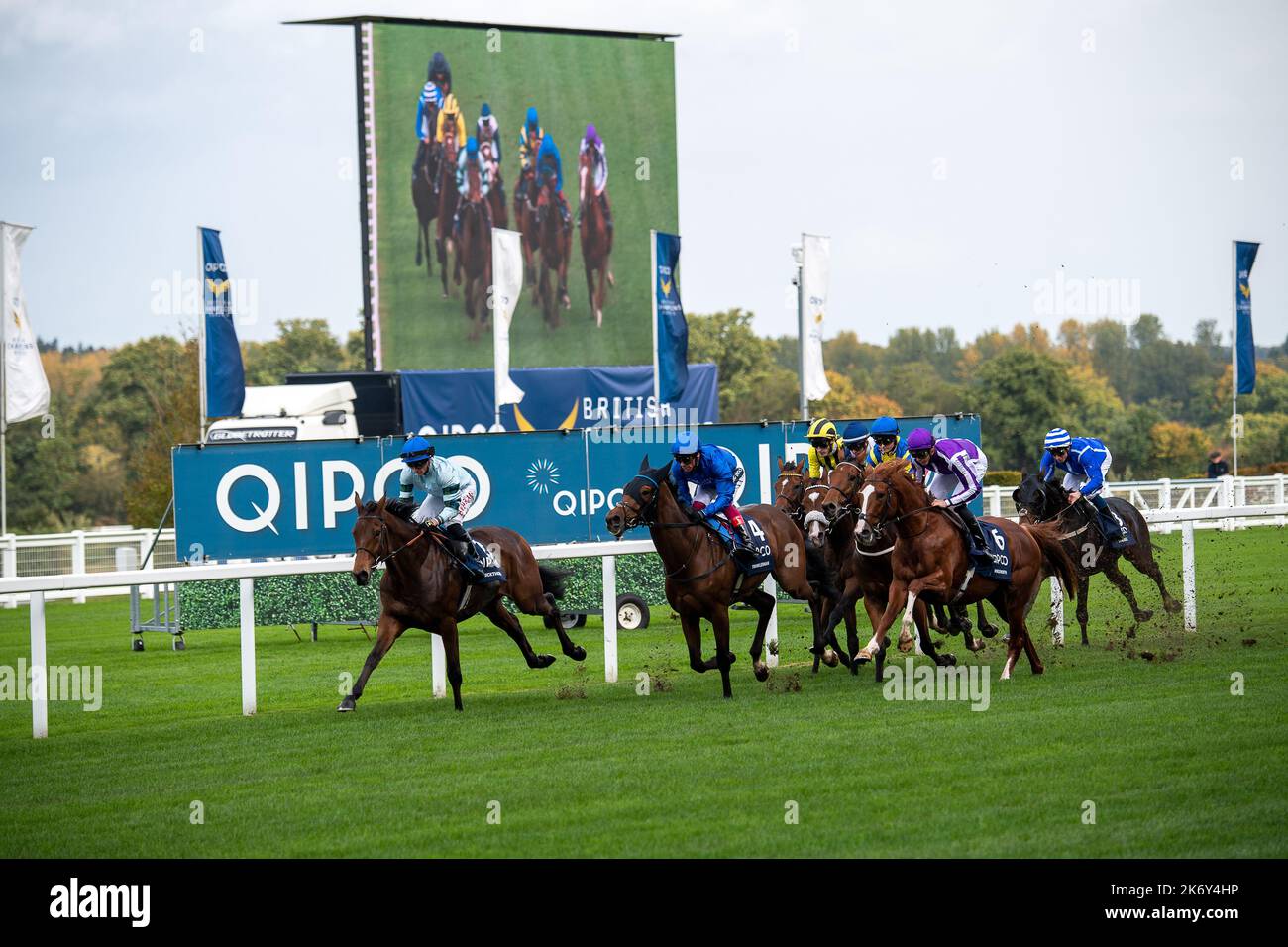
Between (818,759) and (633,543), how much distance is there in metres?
4.59

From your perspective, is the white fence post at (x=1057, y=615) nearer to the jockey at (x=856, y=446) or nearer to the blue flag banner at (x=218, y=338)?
the jockey at (x=856, y=446)

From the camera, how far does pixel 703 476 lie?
36.6 ft

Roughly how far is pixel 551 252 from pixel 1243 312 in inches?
529

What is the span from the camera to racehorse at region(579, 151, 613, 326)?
33719 millimetres

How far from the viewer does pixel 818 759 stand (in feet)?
26.6

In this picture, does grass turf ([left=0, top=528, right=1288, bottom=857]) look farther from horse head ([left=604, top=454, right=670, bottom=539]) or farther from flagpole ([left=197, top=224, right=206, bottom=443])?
flagpole ([left=197, top=224, right=206, bottom=443])

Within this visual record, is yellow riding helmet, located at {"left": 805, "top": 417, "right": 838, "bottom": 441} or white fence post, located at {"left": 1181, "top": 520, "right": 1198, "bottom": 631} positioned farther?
white fence post, located at {"left": 1181, "top": 520, "right": 1198, "bottom": 631}

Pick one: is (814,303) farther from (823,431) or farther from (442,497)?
(442,497)

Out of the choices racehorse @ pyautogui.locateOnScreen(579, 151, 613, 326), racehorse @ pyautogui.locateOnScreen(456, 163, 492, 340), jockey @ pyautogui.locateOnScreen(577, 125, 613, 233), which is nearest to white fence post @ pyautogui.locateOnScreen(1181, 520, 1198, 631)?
racehorse @ pyautogui.locateOnScreen(456, 163, 492, 340)

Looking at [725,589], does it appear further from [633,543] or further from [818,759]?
[818,759]

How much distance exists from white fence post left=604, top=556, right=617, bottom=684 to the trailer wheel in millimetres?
5140

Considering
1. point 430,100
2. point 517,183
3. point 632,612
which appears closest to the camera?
point 632,612

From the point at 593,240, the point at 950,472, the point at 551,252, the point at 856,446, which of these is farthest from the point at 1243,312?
the point at 950,472
